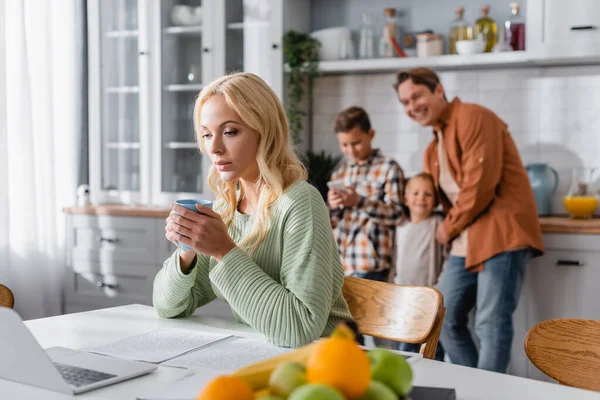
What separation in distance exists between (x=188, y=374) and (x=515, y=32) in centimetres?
300

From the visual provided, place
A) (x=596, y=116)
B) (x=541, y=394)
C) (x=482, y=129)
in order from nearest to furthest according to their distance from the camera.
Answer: (x=541, y=394)
(x=482, y=129)
(x=596, y=116)

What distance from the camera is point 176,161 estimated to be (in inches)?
168

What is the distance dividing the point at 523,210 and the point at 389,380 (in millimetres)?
2501

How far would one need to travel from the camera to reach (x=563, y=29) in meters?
3.46

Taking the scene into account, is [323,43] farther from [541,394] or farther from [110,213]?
[541,394]

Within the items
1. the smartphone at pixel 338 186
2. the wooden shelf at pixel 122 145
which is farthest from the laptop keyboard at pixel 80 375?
the wooden shelf at pixel 122 145

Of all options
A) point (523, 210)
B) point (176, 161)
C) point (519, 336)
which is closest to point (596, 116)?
point (523, 210)

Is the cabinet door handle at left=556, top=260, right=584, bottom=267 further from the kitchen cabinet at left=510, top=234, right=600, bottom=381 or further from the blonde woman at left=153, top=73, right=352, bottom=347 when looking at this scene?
the blonde woman at left=153, top=73, right=352, bottom=347

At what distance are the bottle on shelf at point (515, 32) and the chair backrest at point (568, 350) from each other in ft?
8.28

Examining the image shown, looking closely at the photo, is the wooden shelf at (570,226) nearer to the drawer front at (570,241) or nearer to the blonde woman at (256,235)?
the drawer front at (570,241)

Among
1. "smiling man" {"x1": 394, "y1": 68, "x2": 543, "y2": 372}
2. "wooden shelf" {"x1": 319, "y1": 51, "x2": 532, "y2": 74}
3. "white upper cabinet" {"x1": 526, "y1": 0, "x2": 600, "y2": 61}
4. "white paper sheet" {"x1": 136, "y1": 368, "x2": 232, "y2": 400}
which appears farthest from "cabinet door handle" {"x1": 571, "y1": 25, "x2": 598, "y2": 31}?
"white paper sheet" {"x1": 136, "y1": 368, "x2": 232, "y2": 400}

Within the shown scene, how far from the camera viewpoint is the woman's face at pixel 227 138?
A: 167 cm

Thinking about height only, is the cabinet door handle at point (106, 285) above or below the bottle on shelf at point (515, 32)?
below

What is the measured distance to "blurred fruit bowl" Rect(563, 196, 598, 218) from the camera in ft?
11.8
